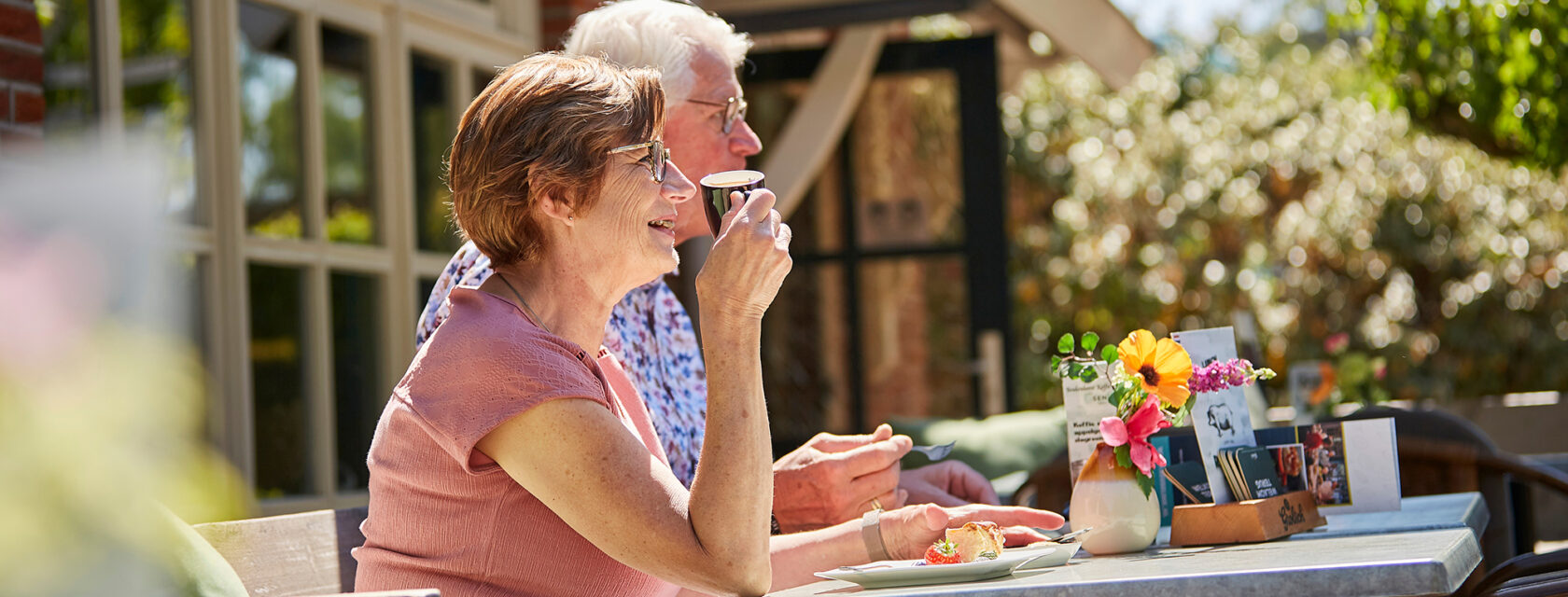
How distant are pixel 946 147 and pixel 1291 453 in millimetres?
4252

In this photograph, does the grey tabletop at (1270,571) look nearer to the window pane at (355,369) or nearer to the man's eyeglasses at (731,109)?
the man's eyeglasses at (731,109)

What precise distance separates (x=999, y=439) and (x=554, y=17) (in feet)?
6.63

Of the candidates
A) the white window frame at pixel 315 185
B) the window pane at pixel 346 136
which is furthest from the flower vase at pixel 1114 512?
the window pane at pixel 346 136

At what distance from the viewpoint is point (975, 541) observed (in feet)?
5.11

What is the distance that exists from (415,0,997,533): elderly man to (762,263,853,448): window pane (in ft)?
12.2

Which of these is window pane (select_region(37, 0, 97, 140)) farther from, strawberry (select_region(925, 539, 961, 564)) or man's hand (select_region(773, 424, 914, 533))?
strawberry (select_region(925, 539, 961, 564))

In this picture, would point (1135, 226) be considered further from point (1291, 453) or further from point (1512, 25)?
point (1291, 453)

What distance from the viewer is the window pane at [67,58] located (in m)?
2.71

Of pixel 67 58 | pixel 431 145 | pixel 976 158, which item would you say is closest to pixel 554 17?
pixel 431 145

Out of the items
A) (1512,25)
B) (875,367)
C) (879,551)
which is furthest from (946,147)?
(879,551)

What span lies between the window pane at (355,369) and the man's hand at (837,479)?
2.09 metres

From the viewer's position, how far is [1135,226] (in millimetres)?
12305

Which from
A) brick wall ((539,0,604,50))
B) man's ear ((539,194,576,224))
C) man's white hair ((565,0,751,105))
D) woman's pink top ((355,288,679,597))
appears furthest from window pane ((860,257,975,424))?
woman's pink top ((355,288,679,597))

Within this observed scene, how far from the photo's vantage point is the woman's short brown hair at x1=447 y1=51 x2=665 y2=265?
4.97 feet
